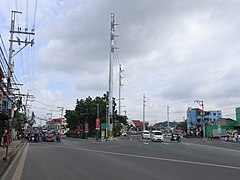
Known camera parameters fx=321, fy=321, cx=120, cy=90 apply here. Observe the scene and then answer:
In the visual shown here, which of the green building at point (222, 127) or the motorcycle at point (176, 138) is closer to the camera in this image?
the motorcycle at point (176, 138)

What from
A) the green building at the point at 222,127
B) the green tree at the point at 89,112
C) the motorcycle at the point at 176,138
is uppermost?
the green tree at the point at 89,112

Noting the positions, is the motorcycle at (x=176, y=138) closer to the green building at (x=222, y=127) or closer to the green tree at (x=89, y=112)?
the green tree at (x=89, y=112)

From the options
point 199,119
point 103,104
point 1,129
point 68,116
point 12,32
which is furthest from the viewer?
point 199,119

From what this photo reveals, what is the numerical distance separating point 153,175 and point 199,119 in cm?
10629

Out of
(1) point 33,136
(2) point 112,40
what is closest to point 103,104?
(2) point 112,40

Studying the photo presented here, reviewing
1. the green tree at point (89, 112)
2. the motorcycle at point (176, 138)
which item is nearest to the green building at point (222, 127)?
the green tree at point (89, 112)

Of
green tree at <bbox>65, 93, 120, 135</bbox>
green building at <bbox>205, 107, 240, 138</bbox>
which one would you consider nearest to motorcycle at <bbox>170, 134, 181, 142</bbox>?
green tree at <bbox>65, 93, 120, 135</bbox>

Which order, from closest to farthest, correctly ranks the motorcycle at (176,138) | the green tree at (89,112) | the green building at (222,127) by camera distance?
the motorcycle at (176,138) → the green tree at (89,112) → the green building at (222,127)

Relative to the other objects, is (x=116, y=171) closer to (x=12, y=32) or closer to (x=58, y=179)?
(x=58, y=179)

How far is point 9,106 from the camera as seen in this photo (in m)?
38.1

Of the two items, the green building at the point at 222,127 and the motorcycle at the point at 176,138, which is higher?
the green building at the point at 222,127

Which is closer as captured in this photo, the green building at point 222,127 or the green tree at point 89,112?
the green tree at point 89,112

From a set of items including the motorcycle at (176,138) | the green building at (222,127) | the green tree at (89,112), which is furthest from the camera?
the green building at (222,127)

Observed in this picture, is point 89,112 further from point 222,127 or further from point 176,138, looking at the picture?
point 222,127
